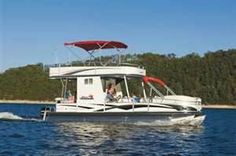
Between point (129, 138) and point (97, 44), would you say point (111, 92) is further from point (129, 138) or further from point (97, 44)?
point (129, 138)

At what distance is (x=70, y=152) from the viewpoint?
86.3ft

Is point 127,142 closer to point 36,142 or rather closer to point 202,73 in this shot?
point 36,142

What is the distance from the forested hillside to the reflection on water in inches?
5453

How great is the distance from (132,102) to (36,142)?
11.7 meters

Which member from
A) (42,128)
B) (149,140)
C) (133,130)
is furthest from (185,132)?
(42,128)

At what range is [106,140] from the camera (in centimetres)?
3134

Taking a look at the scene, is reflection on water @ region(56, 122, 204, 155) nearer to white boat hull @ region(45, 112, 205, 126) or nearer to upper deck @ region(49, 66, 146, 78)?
white boat hull @ region(45, 112, 205, 126)

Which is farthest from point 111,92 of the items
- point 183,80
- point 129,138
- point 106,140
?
point 183,80

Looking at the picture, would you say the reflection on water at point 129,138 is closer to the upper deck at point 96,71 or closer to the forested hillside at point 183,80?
the upper deck at point 96,71

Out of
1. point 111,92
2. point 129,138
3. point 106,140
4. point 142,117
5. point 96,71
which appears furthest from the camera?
point 96,71

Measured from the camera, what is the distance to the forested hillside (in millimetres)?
180750

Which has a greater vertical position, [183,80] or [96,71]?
[183,80]

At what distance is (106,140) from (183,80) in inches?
6152

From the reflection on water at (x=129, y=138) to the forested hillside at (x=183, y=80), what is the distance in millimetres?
138494
